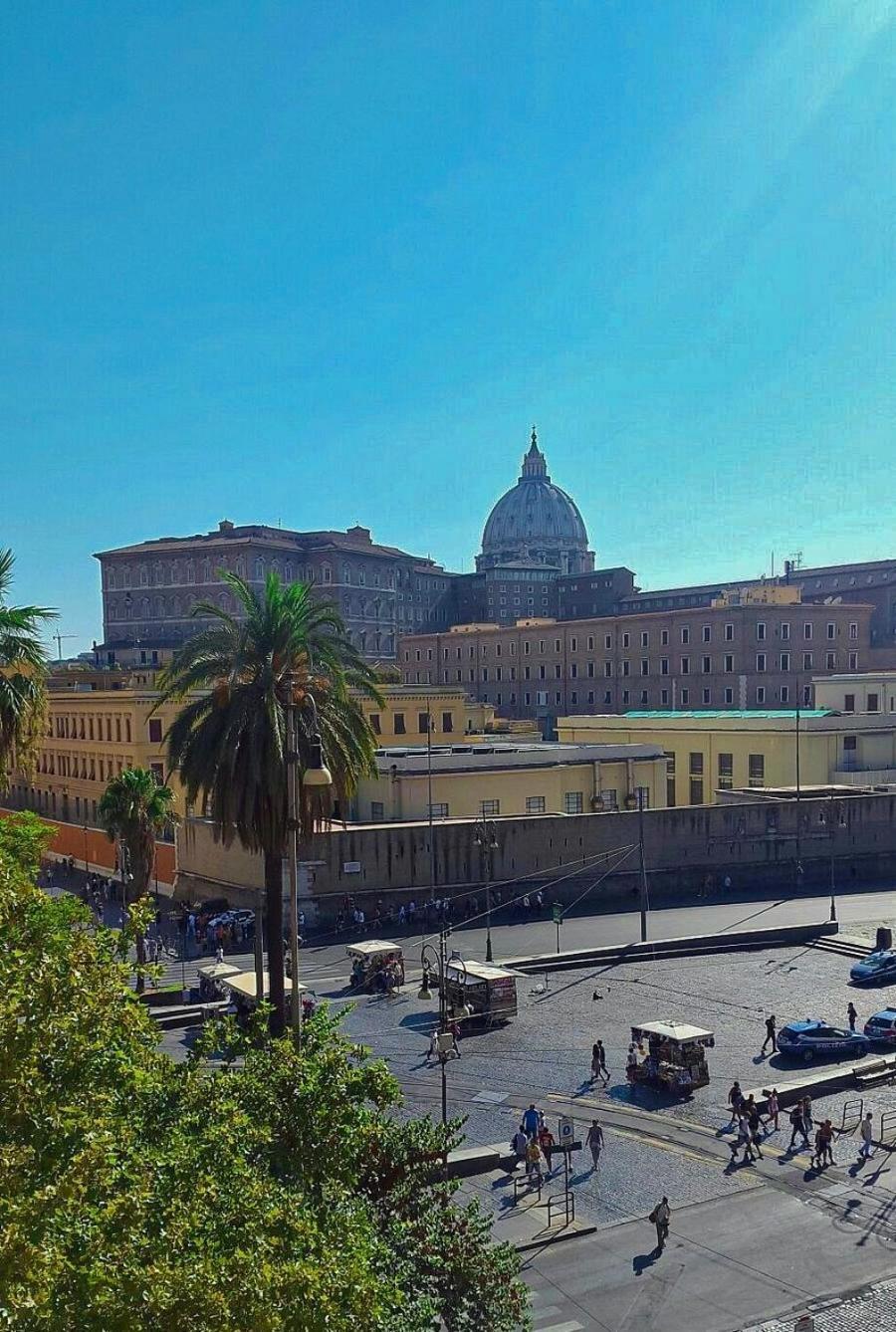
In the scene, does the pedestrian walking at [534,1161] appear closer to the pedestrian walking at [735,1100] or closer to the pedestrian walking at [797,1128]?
the pedestrian walking at [735,1100]

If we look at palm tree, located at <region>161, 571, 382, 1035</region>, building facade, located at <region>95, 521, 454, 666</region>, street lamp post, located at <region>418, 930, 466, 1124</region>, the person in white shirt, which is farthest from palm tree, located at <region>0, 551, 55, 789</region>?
building facade, located at <region>95, 521, 454, 666</region>

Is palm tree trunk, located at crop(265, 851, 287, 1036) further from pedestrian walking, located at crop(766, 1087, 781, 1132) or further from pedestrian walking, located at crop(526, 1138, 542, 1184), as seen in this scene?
pedestrian walking, located at crop(766, 1087, 781, 1132)

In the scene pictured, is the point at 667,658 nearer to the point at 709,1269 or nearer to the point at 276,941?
the point at 276,941

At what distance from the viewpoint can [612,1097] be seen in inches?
864

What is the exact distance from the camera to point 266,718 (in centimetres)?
2075

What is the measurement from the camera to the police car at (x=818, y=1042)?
78.2ft

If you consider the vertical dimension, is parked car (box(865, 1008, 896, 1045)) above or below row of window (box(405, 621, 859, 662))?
below

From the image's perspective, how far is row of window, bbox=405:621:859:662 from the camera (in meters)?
80.0

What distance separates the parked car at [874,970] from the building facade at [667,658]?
4663 centimetres

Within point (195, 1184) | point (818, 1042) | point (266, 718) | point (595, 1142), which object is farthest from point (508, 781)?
point (195, 1184)

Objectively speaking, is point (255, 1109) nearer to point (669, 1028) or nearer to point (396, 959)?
point (669, 1028)

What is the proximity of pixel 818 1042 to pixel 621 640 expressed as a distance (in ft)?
216

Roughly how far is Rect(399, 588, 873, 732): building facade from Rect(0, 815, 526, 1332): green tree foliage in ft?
228

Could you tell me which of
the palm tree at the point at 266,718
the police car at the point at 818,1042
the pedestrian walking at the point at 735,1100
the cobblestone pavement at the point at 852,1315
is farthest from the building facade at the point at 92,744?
the cobblestone pavement at the point at 852,1315
